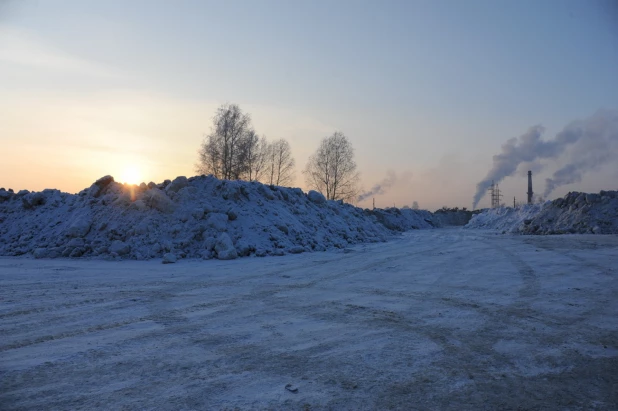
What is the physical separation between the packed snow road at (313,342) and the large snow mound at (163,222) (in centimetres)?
373

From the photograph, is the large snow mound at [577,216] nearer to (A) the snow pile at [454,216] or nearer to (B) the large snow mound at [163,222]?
(B) the large snow mound at [163,222]

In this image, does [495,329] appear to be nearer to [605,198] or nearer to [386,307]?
[386,307]

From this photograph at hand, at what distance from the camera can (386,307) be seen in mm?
5805

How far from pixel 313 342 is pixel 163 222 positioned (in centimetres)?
1015

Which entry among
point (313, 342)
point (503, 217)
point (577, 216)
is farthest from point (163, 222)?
point (503, 217)

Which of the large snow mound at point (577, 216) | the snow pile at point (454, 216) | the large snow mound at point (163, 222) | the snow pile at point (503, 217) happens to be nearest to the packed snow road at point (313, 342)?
the large snow mound at point (163, 222)

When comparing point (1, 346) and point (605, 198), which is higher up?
point (605, 198)

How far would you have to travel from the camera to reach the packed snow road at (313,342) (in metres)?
2.98

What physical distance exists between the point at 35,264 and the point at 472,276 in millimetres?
10739

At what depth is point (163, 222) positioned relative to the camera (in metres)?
13.2

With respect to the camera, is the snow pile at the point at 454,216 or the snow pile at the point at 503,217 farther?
the snow pile at the point at 454,216

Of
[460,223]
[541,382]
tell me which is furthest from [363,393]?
[460,223]

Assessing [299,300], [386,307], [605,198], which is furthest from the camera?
[605,198]

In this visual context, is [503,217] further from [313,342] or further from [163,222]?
[313,342]
